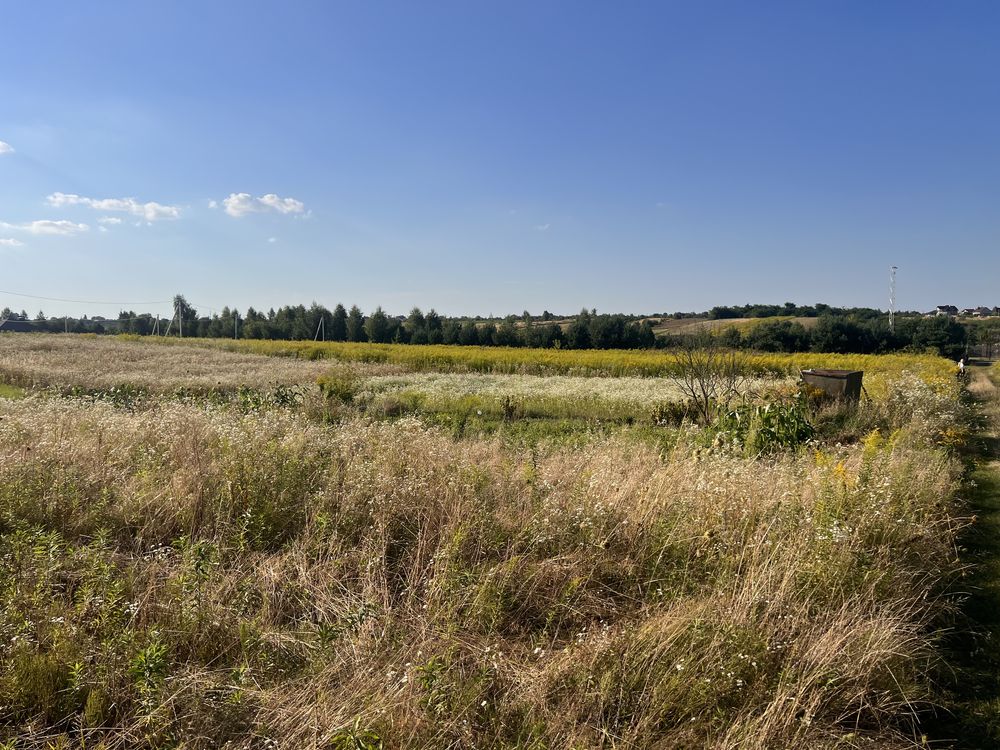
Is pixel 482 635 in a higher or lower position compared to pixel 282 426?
lower

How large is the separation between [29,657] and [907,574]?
16.9 ft

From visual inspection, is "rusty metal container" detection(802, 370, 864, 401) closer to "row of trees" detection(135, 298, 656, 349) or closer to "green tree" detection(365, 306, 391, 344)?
"row of trees" detection(135, 298, 656, 349)

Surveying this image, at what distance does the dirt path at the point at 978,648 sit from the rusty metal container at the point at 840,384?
5.79 metres

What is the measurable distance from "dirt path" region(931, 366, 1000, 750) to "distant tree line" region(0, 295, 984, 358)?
2378 cm

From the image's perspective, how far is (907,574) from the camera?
401 cm

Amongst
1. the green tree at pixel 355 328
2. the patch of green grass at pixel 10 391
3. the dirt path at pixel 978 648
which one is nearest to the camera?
the dirt path at pixel 978 648

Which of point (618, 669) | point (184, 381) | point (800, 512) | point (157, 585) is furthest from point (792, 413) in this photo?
point (184, 381)

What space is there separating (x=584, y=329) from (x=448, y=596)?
46573 millimetres

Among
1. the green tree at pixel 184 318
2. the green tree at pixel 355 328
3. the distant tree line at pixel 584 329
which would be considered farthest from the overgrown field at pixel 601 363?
the green tree at pixel 184 318

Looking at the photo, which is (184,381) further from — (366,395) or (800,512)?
(800,512)

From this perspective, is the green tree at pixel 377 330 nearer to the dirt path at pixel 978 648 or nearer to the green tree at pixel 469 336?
the green tree at pixel 469 336

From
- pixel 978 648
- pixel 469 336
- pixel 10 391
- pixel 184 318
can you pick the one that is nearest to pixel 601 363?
pixel 10 391

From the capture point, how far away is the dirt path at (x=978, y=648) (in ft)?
9.88

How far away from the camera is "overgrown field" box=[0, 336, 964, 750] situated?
2.57 metres
